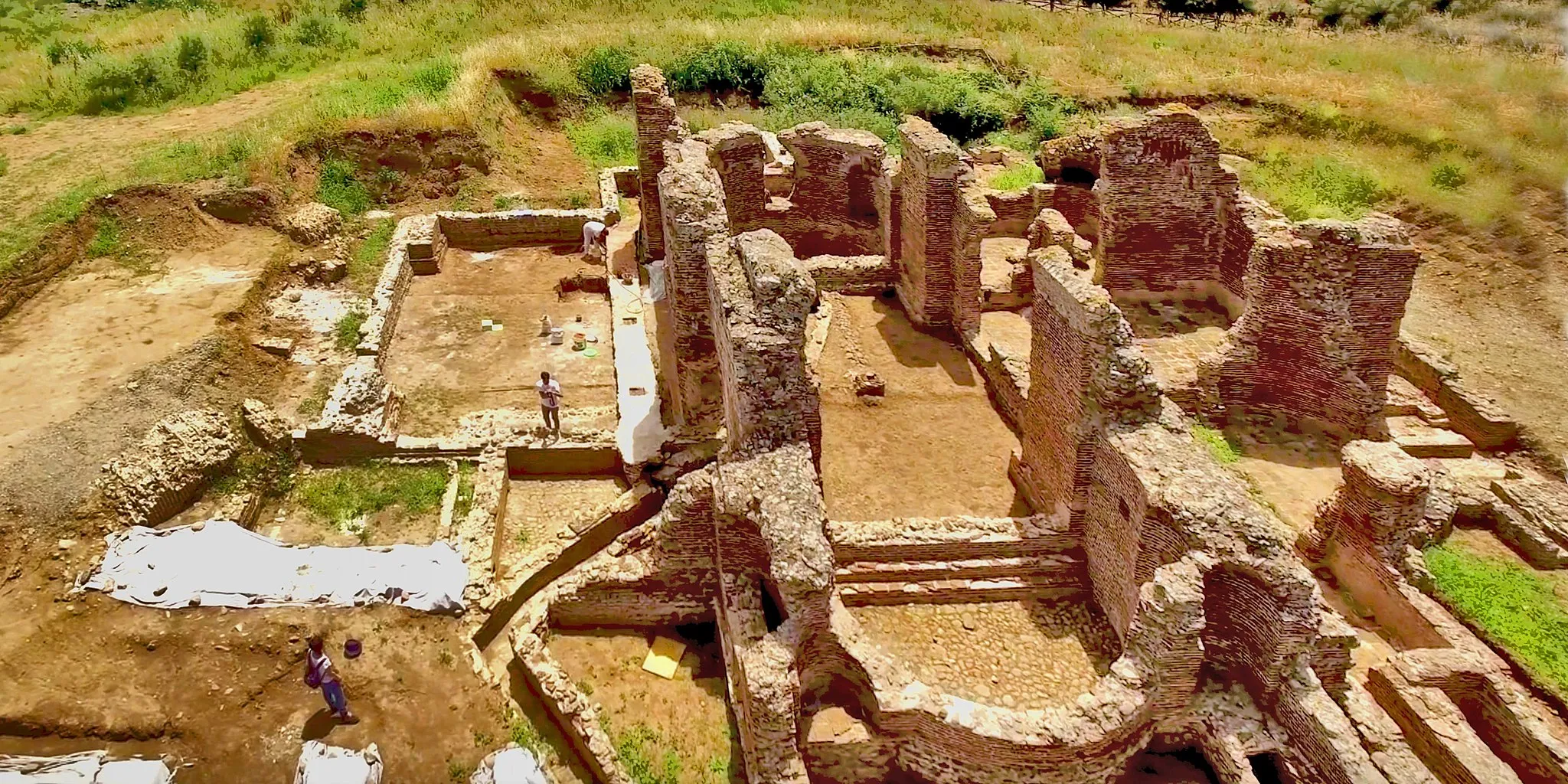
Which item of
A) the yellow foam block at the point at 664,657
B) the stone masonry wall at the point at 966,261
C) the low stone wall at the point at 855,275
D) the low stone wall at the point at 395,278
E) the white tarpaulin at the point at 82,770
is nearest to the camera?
the white tarpaulin at the point at 82,770

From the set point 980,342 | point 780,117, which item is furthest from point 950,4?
point 980,342

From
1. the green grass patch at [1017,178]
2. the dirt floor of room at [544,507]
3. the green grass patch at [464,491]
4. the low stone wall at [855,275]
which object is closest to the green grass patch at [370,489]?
the green grass patch at [464,491]

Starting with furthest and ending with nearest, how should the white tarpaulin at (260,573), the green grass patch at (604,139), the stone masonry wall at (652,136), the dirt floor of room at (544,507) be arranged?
1. the green grass patch at (604,139)
2. the stone masonry wall at (652,136)
3. the dirt floor of room at (544,507)
4. the white tarpaulin at (260,573)

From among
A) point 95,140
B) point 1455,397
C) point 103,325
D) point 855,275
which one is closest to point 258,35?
point 95,140

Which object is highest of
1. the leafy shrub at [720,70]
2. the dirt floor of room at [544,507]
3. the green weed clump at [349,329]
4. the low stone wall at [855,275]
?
the leafy shrub at [720,70]

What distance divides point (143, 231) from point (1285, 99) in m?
27.4

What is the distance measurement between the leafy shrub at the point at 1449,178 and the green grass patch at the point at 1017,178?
29.7ft

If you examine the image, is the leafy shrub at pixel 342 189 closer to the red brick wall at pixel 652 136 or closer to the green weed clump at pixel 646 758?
the red brick wall at pixel 652 136

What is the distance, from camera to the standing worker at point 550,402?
42.3 ft

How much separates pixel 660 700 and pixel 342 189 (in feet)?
50.0

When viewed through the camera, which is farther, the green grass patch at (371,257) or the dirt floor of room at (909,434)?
the green grass patch at (371,257)

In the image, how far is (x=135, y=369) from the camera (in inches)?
537

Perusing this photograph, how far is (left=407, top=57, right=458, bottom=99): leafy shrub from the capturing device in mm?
23031

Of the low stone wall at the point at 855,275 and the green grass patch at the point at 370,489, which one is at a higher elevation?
the low stone wall at the point at 855,275
